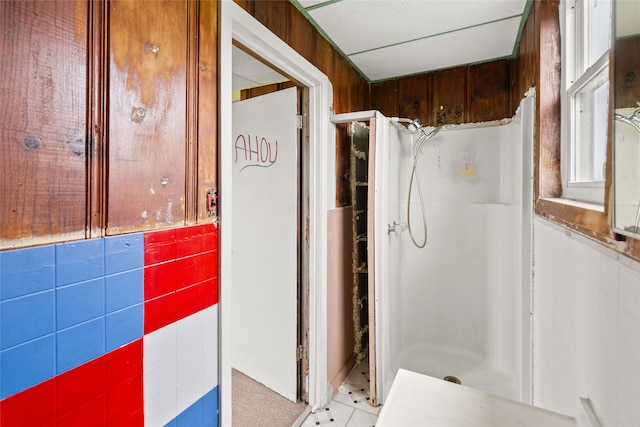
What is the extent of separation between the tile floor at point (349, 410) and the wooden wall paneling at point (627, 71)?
1.77m

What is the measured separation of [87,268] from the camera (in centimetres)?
74

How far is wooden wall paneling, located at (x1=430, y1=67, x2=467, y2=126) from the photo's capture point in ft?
7.23

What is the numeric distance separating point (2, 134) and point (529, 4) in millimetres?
2026

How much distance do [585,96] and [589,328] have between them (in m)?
0.85

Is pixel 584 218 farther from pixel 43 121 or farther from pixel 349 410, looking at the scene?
pixel 349 410

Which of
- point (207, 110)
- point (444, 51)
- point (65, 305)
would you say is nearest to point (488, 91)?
point (444, 51)

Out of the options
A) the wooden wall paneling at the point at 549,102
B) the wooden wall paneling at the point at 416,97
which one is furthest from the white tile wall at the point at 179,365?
the wooden wall paneling at the point at 416,97

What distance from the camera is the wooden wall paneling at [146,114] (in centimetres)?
79

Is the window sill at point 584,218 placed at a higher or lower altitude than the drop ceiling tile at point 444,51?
lower

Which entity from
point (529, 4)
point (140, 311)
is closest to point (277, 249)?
point (140, 311)

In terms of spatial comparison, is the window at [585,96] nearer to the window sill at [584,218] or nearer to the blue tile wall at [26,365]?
the window sill at [584,218]

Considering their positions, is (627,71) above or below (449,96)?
below

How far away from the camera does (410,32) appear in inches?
68.5

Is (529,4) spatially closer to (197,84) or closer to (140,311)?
(197,84)
